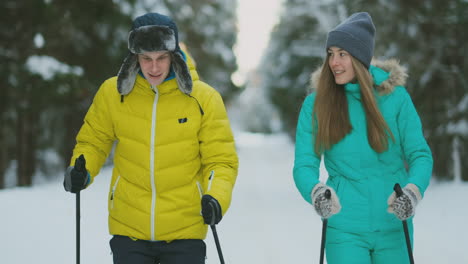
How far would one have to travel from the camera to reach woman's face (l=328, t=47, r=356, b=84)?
346 cm

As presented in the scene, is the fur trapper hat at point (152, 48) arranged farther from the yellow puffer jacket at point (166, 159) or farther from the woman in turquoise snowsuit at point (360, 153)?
the woman in turquoise snowsuit at point (360, 153)

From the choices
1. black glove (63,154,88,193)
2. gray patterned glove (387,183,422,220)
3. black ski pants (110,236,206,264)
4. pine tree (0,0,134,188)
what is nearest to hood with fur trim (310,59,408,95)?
gray patterned glove (387,183,422,220)

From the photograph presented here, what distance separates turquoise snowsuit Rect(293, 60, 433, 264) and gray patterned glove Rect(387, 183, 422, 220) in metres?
0.08

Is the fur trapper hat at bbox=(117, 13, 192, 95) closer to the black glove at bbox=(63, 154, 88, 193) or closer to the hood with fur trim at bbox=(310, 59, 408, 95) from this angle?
the black glove at bbox=(63, 154, 88, 193)

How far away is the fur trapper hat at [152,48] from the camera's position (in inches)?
126

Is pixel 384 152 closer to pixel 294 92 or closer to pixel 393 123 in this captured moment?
pixel 393 123

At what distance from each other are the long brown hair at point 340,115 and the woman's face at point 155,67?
0.92m

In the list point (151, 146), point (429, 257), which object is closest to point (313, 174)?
point (151, 146)

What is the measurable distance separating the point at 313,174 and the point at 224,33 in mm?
26982

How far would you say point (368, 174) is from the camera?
3.29 metres

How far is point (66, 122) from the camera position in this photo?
62.8 feet

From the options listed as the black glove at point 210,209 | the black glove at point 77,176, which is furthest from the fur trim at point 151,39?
the black glove at point 210,209

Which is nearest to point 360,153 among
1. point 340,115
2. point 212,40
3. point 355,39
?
point 340,115

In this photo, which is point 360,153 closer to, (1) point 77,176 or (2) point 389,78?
(2) point 389,78
